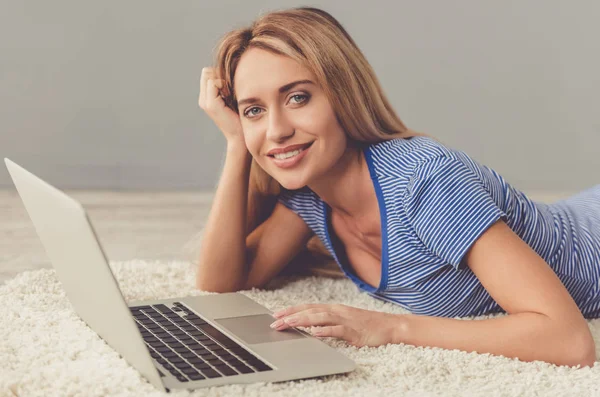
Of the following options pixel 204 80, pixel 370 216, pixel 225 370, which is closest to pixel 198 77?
pixel 204 80

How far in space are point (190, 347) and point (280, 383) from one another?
0.17 metres

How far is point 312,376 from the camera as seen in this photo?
1202mm

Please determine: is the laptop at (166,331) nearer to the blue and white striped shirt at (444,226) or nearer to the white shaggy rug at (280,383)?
the white shaggy rug at (280,383)

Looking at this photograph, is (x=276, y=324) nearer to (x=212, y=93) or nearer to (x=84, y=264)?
(x=84, y=264)

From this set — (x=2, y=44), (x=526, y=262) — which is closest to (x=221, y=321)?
(x=526, y=262)

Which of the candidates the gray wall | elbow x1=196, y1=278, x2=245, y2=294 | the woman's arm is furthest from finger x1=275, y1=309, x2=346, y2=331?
the gray wall

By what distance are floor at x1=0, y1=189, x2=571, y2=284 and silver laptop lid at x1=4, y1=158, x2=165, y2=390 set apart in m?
0.73

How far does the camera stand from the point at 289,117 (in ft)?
5.11

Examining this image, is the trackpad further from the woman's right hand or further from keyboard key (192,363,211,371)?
the woman's right hand

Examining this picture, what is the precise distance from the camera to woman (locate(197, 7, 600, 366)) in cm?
138

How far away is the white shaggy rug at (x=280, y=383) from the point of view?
1167mm

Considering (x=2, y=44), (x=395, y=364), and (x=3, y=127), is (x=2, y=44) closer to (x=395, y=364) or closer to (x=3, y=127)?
(x=3, y=127)

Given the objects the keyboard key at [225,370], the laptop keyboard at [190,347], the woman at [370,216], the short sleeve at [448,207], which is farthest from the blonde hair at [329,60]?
the keyboard key at [225,370]

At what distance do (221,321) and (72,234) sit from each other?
431 millimetres
